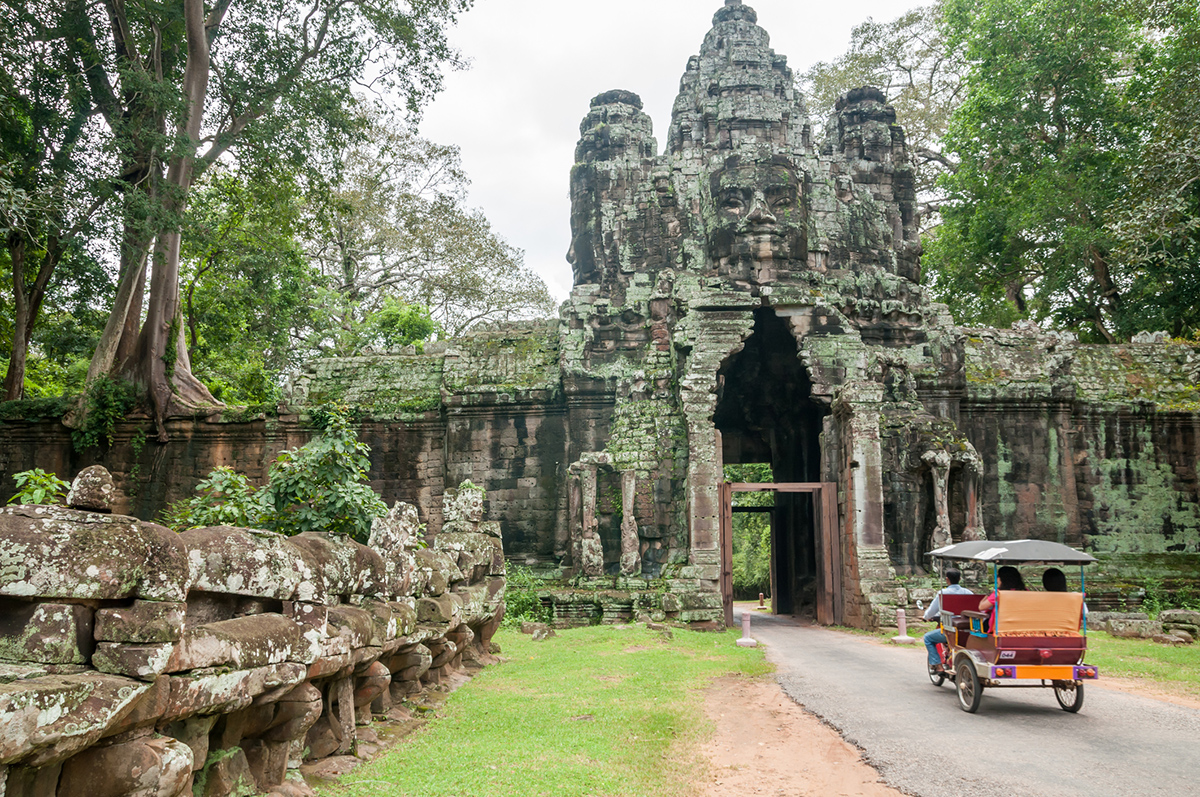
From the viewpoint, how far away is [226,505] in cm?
590

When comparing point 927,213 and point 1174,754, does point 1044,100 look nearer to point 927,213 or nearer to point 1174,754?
point 927,213

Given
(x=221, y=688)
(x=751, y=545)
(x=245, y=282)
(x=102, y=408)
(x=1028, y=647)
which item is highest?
(x=245, y=282)

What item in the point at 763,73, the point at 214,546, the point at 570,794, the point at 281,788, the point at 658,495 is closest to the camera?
the point at 214,546

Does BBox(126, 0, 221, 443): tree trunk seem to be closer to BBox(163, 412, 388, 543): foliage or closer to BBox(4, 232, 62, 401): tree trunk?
BBox(4, 232, 62, 401): tree trunk

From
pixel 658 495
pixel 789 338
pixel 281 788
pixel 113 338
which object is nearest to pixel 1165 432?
pixel 789 338

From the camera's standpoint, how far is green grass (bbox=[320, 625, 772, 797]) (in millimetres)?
4801

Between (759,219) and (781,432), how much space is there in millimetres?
6300

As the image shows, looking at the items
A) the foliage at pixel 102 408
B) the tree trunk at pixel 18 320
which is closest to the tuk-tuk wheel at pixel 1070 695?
the foliage at pixel 102 408

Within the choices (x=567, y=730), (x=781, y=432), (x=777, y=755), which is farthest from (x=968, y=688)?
(x=781, y=432)

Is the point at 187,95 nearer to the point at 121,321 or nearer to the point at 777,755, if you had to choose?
the point at 121,321

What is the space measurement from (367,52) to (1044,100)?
17457mm

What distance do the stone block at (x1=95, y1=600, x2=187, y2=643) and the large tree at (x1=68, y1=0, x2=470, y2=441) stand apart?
12887 millimetres

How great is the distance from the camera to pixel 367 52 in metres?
17.0

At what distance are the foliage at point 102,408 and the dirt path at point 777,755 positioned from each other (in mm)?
13995
